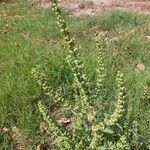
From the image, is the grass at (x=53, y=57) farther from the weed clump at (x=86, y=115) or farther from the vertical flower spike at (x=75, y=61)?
the vertical flower spike at (x=75, y=61)

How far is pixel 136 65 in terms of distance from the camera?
7.91 m

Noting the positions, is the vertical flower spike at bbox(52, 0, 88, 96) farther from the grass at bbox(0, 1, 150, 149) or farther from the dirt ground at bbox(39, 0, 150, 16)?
the dirt ground at bbox(39, 0, 150, 16)

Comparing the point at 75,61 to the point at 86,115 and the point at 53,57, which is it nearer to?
the point at 86,115

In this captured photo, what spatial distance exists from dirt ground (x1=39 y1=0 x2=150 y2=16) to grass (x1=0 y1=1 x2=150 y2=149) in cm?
190

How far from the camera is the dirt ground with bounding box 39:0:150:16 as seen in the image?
13.4 m

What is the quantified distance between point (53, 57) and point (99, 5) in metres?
7.76

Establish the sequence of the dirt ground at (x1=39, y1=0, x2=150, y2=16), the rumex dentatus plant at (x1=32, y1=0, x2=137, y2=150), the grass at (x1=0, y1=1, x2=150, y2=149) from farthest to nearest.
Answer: the dirt ground at (x1=39, y1=0, x2=150, y2=16) < the grass at (x1=0, y1=1, x2=150, y2=149) < the rumex dentatus plant at (x1=32, y1=0, x2=137, y2=150)

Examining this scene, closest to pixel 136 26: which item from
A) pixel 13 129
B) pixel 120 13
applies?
pixel 120 13

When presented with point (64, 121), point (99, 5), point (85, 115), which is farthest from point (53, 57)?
point (99, 5)

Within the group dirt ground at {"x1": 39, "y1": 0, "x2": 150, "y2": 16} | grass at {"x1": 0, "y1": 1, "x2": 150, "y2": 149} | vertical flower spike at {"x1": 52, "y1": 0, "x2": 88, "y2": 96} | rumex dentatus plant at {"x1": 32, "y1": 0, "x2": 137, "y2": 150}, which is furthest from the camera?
dirt ground at {"x1": 39, "y1": 0, "x2": 150, "y2": 16}

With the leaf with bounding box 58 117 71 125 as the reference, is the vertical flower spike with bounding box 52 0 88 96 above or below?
above

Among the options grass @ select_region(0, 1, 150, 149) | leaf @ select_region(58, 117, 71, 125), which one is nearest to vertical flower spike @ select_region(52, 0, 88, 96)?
grass @ select_region(0, 1, 150, 149)

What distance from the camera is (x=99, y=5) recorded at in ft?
46.1

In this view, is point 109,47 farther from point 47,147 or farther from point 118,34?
point 47,147
